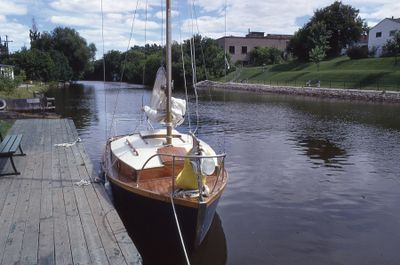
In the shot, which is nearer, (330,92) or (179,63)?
(330,92)

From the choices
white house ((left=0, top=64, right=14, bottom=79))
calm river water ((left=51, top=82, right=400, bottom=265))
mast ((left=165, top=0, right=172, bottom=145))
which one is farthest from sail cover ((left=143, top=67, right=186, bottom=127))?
white house ((left=0, top=64, right=14, bottom=79))

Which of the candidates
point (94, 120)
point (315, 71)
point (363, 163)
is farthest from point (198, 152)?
point (315, 71)

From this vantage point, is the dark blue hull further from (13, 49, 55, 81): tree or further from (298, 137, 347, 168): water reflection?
(13, 49, 55, 81): tree

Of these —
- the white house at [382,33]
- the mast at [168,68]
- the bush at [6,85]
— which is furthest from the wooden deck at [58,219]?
the white house at [382,33]

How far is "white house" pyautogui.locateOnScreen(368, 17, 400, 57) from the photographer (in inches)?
2803

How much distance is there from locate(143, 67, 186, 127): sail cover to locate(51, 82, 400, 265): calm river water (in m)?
2.95

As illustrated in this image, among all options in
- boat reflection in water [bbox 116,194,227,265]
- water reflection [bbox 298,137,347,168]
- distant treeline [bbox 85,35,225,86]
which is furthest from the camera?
distant treeline [bbox 85,35,225,86]

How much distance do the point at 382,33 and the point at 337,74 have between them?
2102cm

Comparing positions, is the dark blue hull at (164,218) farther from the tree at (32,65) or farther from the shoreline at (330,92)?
the tree at (32,65)

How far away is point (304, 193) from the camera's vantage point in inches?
487

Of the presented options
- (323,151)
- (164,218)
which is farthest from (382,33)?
(164,218)

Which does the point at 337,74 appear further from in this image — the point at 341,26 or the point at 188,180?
the point at 188,180

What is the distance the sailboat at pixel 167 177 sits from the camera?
721cm

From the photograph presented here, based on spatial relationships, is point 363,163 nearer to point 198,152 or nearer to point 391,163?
point 391,163
